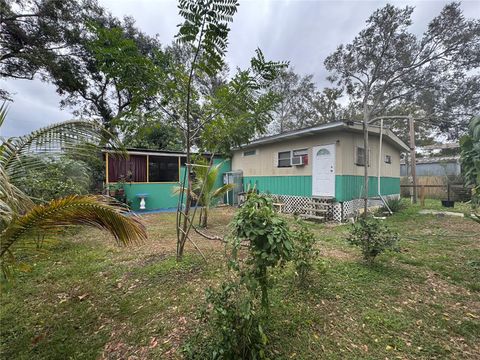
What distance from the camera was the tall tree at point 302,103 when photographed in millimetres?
19969

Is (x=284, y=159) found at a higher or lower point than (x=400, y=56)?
lower

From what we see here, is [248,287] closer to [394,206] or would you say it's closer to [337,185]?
[337,185]

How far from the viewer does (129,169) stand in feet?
32.3

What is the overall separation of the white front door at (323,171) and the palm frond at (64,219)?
6.87 meters

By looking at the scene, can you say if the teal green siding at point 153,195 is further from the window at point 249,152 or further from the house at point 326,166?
the house at point 326,166

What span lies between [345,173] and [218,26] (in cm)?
627

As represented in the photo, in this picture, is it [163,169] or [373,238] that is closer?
[373,238]

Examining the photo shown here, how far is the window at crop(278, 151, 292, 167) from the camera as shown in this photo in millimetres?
9188

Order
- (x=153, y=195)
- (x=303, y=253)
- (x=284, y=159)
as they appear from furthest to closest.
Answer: (x=153, y=195) < (x=284, y=159) < (x=303, y=253)

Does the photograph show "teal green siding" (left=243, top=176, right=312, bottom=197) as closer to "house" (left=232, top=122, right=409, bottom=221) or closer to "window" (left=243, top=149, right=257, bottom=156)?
"house" (left=232, top=122, right=409, bottom=221)

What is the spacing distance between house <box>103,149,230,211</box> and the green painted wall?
12.3 ft

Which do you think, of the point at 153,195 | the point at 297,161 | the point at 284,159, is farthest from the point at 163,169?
the point at 297,161

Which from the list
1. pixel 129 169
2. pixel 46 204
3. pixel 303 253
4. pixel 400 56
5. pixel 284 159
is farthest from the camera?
pixel 400 56

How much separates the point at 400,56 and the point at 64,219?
19.2 m
